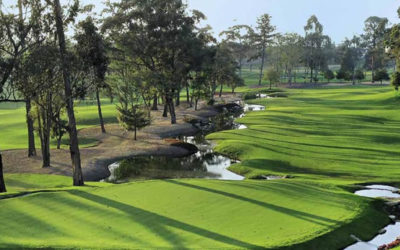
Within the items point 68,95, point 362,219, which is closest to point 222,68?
point 68,95

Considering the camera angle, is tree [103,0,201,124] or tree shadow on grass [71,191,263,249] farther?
tree [103,0,201,124]

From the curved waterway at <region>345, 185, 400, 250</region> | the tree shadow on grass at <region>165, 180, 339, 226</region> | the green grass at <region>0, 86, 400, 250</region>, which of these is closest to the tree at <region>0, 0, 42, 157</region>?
the green grass at <region>0, 86, 400, 250</region>

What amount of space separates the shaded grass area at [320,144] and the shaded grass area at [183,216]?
10.6 metres

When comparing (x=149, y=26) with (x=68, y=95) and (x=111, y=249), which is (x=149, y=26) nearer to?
(x=68, y=95)

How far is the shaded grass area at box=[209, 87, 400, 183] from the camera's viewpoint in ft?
127

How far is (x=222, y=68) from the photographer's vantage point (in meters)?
117

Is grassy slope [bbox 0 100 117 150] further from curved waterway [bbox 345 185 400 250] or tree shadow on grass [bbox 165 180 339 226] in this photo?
curved waterway [bbox 345 185 400 250]

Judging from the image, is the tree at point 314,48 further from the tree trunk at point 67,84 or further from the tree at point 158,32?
Answer: the tree trunk at point 67,84

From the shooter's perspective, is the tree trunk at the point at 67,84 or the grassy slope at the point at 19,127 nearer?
the tree trunk at the point at 67,84

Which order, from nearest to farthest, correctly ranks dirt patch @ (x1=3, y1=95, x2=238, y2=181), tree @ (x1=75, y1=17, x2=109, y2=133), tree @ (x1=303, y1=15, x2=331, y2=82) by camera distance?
1. tree @ (x1=75, y1=17, x2=109, y2=133)
2. dirt patch @ (x1=3, y1=95, x2=238, y2=181)
3. tree @ (x1=303, y1=15, x2=331, y2=82)

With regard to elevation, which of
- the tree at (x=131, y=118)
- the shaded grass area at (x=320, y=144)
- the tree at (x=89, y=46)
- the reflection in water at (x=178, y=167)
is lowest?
the reflection in water at (x=178, y=167)

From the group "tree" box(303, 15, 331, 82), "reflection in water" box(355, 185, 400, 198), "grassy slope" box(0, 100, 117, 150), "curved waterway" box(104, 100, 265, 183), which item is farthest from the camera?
"tree" box(303, 15, 331, 82)

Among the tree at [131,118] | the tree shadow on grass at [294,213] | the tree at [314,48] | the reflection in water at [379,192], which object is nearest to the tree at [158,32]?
the tree at [131,118]

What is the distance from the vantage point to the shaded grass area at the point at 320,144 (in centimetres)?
3872
